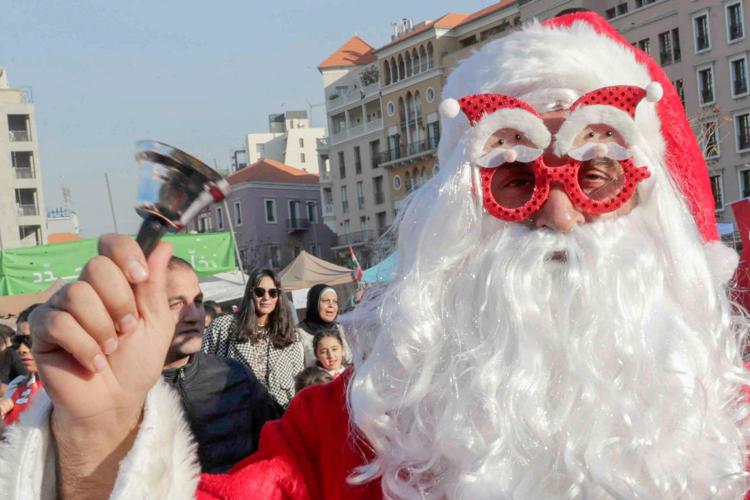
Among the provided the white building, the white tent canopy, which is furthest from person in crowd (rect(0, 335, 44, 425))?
the white building

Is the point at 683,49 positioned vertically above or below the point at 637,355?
above

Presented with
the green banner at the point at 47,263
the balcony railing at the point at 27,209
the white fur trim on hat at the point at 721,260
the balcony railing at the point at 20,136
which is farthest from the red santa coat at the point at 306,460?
the balcony railing at the point at 20,136

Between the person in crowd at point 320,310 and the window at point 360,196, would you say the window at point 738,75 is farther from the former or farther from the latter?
the person in crowd at point 320,310

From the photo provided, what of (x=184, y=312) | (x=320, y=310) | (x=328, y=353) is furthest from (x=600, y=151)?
(x=320, y=310)

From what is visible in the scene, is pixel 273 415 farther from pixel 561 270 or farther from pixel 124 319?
pixel 124 319

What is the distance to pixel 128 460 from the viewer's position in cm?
158

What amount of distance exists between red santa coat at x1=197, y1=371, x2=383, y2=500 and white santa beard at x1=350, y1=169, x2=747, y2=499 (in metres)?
0.08

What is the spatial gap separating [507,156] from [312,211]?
Result: 64.6 metres

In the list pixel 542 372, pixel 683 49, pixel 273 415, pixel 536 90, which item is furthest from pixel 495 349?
pixel 683 49

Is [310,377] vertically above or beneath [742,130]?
beneath

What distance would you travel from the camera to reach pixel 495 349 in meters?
2.00

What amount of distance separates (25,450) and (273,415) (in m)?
2.65

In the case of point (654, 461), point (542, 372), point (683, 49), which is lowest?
point (654, 461)

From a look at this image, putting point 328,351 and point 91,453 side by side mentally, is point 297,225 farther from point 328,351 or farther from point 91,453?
point 91,453
